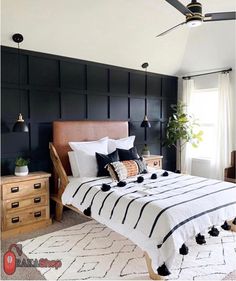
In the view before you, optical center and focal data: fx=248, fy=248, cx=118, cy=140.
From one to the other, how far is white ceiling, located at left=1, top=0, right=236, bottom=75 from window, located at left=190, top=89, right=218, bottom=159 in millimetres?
588

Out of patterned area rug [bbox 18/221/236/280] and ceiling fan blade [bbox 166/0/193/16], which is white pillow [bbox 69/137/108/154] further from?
ceiling fan blade [bbox 166/0/193/16]

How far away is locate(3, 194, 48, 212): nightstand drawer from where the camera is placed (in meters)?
3.14

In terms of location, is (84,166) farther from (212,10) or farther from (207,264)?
(212,10)

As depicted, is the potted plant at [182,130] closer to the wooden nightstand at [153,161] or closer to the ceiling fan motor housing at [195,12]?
the wooden nightstand at [153,161]

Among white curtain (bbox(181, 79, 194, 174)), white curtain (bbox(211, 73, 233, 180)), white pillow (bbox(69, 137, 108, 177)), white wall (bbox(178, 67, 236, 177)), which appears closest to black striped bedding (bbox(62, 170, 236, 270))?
white pillow (bbox(69, 137, 108, 177))

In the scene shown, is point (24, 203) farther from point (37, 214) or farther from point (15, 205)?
point (37, 214)

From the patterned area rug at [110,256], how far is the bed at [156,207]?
0.88 ft

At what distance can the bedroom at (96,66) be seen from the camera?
3.46m

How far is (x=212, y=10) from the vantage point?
13.1ft

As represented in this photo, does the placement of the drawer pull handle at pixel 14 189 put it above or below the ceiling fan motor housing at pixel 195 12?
below

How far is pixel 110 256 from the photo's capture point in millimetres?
2725

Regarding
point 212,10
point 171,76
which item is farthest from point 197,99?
point 212,10

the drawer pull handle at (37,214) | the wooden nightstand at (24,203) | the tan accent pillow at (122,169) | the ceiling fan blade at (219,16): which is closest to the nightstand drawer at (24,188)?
the wooden nightstand at (24,203)

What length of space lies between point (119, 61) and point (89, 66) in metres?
0.66
